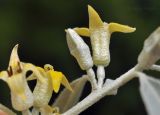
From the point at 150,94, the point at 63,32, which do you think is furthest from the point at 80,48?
the point at 63,32

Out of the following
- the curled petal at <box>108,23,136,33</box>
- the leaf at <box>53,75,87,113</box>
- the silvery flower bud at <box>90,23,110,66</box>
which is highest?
the curled petal at <box>108,23,136,33</box>

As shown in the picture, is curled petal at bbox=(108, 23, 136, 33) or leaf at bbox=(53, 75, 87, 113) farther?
leaf at bbox=(53, 75, 87, 113)

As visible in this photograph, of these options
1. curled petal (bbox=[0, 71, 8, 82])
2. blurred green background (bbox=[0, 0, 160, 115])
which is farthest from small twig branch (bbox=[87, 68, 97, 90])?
blurred green background (bbox=[0, 0, 160, 115])

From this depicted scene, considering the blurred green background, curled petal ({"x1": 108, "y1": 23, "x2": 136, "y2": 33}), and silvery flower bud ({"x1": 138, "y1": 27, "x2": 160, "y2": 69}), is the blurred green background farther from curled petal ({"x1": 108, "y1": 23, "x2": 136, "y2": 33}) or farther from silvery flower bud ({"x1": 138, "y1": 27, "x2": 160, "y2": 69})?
silvery flower bud ({"x1": 138, "y1": 27, "x2": 160, "y2": 69})

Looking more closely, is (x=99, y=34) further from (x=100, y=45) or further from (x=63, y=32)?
(x=63, y=32)

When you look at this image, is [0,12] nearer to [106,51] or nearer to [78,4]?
[78,4]

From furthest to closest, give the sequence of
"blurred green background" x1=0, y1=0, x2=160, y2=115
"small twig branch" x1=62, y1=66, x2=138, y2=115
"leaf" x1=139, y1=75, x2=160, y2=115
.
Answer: "blurred green background" x1=0, y1=0, x2=160, y2=115 → "small twig branch" x1=62, y1=66, x2=138, y2=115 → "leaf" x1=139, y1=75, x2=160, y2=115

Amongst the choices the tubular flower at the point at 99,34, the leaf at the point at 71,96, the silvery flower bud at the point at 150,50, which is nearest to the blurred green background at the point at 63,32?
the leaf at the point at 71,96

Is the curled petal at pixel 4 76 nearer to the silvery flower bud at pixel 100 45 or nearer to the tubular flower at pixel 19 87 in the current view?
the tubular flower at pixel 19 87
